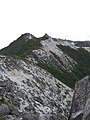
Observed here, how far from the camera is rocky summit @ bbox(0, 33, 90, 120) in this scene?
41.3 meters

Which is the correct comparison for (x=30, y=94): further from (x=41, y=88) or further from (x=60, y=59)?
(x=60, y=59)

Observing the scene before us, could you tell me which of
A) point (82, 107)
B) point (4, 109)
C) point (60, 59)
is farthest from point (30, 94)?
point (60, 59)

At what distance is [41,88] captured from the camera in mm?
60312

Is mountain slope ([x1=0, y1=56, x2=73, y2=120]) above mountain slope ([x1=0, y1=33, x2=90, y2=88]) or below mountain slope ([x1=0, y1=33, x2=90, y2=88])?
below

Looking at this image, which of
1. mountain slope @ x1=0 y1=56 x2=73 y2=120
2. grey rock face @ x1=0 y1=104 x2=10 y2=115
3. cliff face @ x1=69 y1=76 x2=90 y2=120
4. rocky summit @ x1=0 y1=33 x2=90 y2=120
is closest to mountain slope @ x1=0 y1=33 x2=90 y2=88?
rocky summit @ x1=0 y1=33 x2=90 y2=120

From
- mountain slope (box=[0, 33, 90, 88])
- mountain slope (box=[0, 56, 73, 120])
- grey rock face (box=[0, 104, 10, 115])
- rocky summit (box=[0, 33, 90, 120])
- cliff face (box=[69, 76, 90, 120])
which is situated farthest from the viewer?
mountain slope (box=[0, 33, 90, 88])

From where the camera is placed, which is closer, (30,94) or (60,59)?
(30,94)

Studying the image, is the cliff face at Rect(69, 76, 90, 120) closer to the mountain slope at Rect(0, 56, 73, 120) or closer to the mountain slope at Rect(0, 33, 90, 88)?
the mountain slope at Rect(0, 56, 73, 120)

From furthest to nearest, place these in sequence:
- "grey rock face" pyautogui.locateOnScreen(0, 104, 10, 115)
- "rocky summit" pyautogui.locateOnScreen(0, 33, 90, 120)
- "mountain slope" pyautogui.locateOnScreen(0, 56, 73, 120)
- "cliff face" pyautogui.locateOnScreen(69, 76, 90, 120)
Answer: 1. "mountain slope" pyautogui.locateOnScreen(0, 56, 73, 120)
2. "rocky summit" pyautogui.locateOnScreen(0, 33, 90, 120)
3. "grey rock face" pyautogui.locateOnScreen(0, 104, 10, 115)
4. "cliff face" pyautogui.locateOnScreen(69, 76, 90, 120)

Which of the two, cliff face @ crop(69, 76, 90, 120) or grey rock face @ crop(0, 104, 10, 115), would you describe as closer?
cliff face @ crop(69, 76, 90, 120)

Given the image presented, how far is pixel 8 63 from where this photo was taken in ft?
199

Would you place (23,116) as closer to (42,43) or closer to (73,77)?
(73,77)

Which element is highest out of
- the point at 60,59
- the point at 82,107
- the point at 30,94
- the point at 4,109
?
the point at 60,59

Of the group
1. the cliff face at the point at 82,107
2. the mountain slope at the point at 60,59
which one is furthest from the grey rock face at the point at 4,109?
the mountain slope at the point at 60,59
